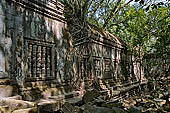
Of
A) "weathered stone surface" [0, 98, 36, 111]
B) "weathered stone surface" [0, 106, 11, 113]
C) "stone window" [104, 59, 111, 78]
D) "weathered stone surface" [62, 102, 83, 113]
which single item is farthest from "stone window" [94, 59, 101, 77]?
"weathered stone surface" [0, 106, 11, 113]

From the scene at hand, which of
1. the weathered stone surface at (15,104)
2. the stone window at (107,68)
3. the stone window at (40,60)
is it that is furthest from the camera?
the stone window at (107,68)

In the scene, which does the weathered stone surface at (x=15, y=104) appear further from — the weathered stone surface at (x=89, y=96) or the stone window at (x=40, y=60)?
the weathered stone surface at (x=89, y=96)

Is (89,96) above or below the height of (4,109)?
below

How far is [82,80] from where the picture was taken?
7934 millimetres

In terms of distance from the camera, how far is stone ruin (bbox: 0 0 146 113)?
4.66m

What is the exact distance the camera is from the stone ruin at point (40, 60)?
183 inches

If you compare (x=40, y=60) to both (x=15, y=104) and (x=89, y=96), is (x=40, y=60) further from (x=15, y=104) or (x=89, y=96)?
(x=15, y=104)

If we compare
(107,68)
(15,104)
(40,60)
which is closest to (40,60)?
(40,60)

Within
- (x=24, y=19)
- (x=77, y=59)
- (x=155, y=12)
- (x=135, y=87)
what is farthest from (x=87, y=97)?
(x=155, y=12)

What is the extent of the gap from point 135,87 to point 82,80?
18.4 ft

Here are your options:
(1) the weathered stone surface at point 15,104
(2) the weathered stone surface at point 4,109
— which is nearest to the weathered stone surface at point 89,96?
(1) the weathered stone surface at point 15,104

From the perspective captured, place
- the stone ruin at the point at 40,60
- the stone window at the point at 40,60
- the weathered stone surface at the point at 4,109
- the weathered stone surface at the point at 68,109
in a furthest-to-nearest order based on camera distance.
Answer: the stone window at the point at 40,60 → the stone ruin at the point at 40,60 → the weathered stone surface at the point at 68,109 → the weathered stone surface at the point at 4,109

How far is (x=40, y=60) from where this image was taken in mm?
5949

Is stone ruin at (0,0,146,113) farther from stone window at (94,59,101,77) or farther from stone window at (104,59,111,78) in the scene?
stone window at (104,59,111,78)
